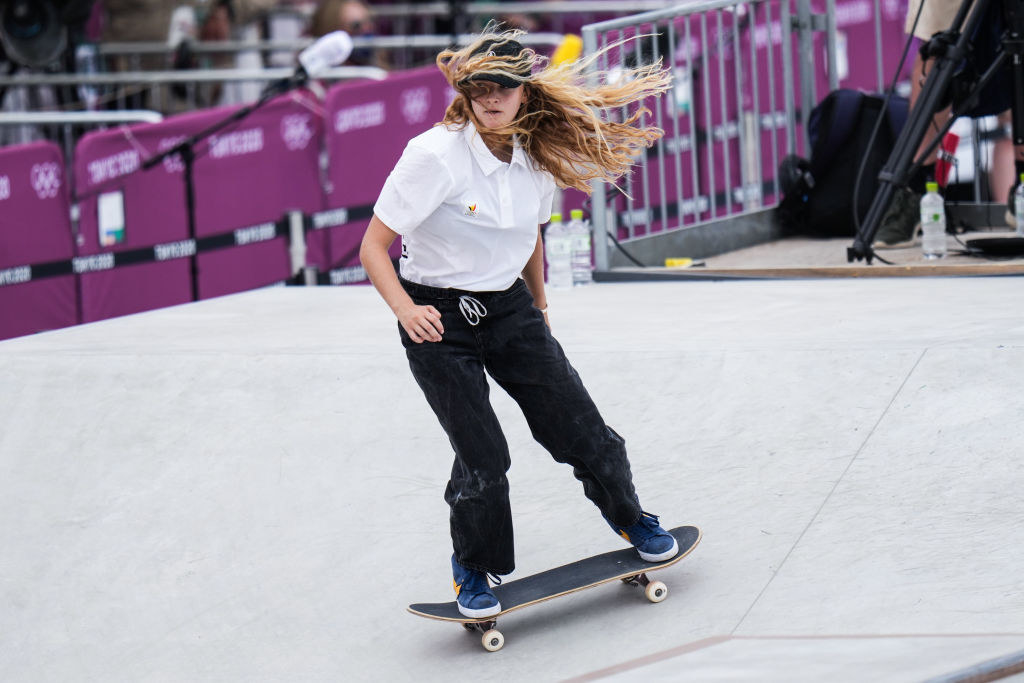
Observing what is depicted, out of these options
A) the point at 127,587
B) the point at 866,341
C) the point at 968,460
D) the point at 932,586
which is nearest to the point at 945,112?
the point at 866,341

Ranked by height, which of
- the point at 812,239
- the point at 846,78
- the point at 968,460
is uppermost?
the point at 846,78

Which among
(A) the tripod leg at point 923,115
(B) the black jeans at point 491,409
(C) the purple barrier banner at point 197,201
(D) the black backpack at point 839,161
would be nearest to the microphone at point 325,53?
(C) the purple barrier banner at point 197,201

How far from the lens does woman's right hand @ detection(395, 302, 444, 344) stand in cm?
400

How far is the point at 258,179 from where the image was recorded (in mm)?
10039

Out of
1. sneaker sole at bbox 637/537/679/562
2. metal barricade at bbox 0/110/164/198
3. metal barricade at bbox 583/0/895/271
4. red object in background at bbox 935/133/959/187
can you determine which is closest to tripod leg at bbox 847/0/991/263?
red object in background at bbox 935/133/959/187

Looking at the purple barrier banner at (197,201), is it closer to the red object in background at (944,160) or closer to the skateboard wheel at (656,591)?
the red object in background at (944,160)

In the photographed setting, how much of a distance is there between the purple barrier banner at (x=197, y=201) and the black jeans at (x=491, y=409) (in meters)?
5.69

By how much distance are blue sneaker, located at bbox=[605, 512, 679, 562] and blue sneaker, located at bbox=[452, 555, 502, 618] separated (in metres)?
0.47

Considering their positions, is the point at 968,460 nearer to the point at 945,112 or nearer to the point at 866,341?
the point at 866,341

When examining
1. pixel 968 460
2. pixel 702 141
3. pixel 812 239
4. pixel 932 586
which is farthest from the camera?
pixel 702 141

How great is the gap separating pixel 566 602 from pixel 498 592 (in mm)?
311

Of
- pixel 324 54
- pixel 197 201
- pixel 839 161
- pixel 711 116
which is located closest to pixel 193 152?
pixel 197 201

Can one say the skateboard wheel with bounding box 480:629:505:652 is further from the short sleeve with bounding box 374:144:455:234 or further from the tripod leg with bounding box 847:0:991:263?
the tripod leg with bounding box 847:0:991:263

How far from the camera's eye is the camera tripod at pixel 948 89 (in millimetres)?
7356
